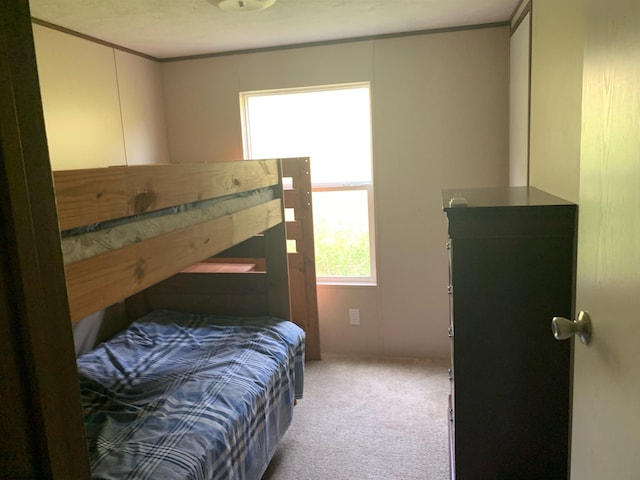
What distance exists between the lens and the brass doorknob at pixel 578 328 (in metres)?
0.95

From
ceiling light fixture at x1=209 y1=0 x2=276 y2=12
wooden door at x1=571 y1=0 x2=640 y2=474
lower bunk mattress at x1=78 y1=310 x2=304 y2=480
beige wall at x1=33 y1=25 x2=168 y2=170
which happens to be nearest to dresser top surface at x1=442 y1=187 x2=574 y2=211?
wooden door at x1=571 y1=0 x2=640 y2=474

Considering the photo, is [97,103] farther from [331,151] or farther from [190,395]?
[190,395]

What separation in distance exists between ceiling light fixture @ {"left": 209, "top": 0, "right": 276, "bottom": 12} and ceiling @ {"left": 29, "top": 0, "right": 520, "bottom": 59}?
0.07 meters

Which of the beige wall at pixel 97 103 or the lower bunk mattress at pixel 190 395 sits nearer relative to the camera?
the lower bunk mattress at pixel 190 395

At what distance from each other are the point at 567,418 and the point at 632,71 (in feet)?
3.76

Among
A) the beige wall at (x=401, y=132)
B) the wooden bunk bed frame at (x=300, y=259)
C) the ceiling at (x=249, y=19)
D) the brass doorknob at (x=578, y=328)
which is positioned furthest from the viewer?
the wooden bunk bed frame at (x=300, y=259)

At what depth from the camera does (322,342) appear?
3559 mm

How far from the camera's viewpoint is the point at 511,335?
1.49 metres

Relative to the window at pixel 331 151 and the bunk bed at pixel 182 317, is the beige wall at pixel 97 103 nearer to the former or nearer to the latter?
the window at pixel 331 151

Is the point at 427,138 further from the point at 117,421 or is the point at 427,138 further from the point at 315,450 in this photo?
the point at 117,421

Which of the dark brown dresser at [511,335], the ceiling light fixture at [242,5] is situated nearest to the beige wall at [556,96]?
the dark brown dresser at [511,335]

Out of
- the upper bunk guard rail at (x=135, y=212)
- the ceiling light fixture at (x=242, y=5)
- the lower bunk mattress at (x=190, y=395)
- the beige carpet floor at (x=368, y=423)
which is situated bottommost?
the beige carpet floor at (x=368, y=423)

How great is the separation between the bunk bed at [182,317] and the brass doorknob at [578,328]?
1.03m

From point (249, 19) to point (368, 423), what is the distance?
224 centimetres
